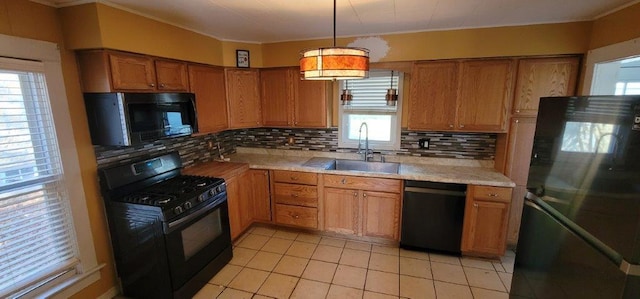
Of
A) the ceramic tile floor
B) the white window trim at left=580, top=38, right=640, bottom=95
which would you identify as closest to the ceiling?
the white window trim at left=580, top=38, right=640, bottom=95

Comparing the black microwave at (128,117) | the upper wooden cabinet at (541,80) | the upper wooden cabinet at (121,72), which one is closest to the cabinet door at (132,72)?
the upper wooden cabinet at (121,72)

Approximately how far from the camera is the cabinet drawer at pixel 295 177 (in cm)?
316

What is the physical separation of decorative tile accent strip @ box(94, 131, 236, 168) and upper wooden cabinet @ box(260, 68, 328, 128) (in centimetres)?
73

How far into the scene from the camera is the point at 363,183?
2.99m

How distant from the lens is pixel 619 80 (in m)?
2.42

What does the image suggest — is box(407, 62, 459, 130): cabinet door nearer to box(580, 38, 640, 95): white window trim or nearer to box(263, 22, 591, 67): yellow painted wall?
box(263, 22, 591, 67): yellow painted wall

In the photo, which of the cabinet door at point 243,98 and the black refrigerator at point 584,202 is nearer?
the black refrigerator at point 584,202

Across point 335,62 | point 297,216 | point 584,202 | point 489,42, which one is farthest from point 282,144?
point 584,202

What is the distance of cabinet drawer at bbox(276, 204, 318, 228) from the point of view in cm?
325

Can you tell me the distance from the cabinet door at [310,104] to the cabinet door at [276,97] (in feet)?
0.27

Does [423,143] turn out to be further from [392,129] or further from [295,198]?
[295,198]

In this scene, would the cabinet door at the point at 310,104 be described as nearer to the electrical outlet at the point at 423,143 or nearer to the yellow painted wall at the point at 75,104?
the electrical outlet at the point at 423,143

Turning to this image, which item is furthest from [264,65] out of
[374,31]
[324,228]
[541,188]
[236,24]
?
[541,188]

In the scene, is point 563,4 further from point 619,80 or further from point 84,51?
point 84,51
